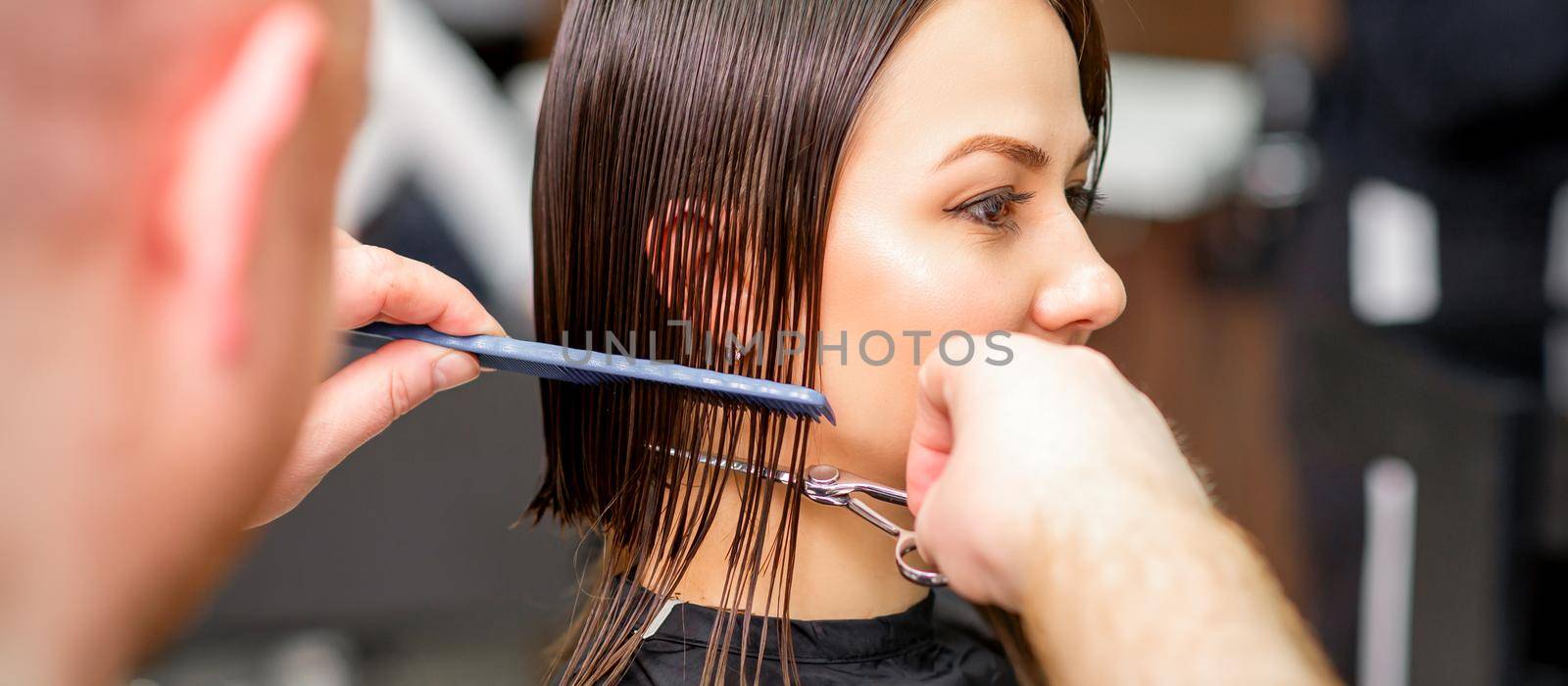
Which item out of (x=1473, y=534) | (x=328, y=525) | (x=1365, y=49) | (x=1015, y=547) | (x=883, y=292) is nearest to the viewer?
(x=1015, y=547)

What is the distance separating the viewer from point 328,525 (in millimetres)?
1343

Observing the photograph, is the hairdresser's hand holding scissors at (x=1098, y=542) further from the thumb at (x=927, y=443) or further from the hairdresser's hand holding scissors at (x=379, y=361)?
the hairdresser's hand holding scissors at (x=379, y=361)

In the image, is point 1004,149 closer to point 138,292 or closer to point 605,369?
point 605,369

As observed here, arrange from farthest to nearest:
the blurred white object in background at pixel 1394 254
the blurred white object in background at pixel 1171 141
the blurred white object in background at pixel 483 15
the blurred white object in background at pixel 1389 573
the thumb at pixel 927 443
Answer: the blurred white object in background at pixel 1171 141
the blurred white object in background at pixel 483 15
the blurred white object in background at pixel 1394 254
the blurred white object in background at pixel 1389 573
the thumb at pixel 927 443

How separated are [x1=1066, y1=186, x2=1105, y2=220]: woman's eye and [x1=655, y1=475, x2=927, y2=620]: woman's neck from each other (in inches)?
10.3

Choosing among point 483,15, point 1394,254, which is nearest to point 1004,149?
point 1394,254

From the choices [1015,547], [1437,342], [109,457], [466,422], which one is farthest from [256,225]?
[1437,342]

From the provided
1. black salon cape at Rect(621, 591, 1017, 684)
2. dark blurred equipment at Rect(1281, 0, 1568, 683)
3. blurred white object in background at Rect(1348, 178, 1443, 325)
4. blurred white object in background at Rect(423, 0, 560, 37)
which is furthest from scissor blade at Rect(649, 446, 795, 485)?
blurred white object in background at Rect(423, 0, 560, 37)

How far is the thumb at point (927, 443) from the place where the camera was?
670 mm

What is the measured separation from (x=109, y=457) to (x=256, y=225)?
7cm

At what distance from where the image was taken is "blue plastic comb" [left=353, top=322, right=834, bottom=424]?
71cm

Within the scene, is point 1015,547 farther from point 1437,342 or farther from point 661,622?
point 1437,342

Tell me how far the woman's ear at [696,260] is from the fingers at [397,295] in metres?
0.12

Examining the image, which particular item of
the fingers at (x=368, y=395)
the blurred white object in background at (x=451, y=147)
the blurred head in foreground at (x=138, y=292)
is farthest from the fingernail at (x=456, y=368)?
the blurred white object in background at (x=451, y=147)
